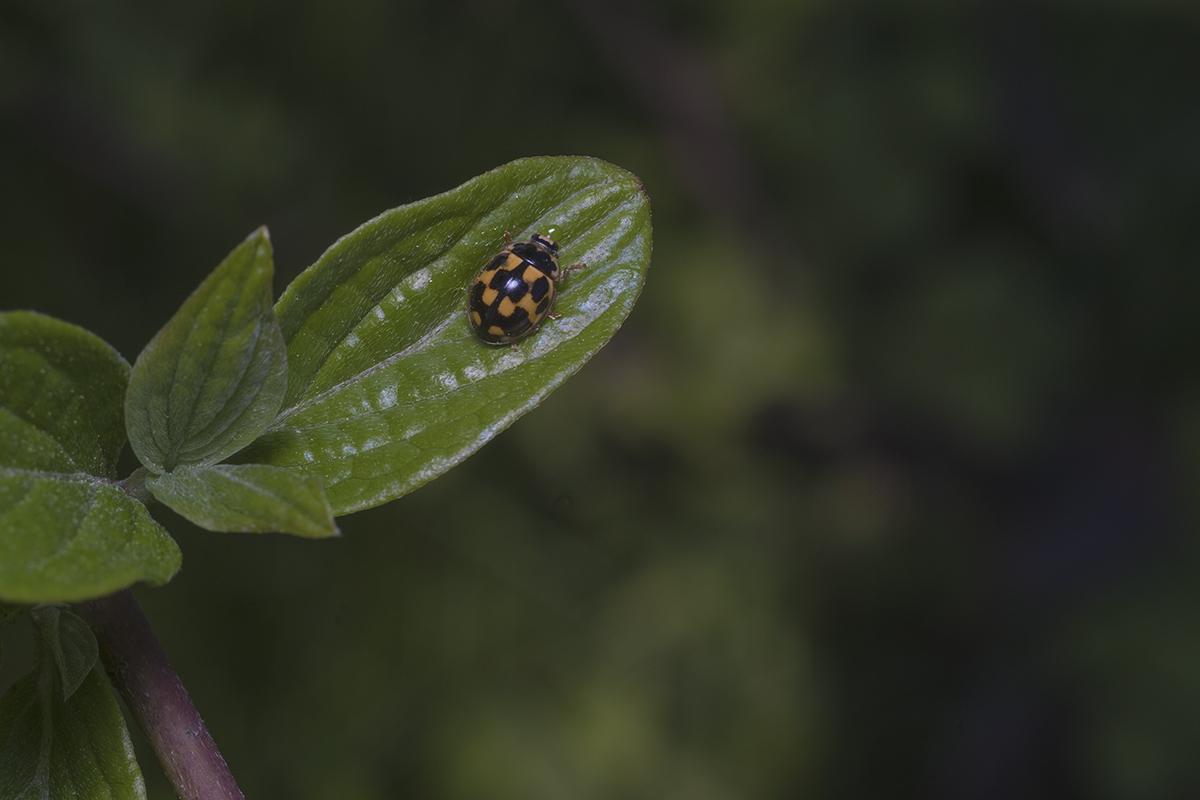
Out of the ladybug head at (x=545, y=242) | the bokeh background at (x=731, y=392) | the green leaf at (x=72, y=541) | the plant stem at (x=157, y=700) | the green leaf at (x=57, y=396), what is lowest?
the bokeh background at (x=731, y=392)

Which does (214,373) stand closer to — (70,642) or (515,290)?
(70,642)

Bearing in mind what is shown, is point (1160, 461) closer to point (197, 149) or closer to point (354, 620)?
point (354, 620)

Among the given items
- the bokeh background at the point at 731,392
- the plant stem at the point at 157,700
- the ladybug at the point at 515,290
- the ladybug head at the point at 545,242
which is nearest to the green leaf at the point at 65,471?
the plant stem at the point at 157,700

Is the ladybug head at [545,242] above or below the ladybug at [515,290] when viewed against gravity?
above

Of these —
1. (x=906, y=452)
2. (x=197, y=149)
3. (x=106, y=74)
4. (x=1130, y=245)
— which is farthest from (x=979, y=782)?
(x=106, y=74)

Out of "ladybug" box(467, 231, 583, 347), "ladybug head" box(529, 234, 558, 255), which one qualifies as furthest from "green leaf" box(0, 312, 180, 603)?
"ladybug head" box(529, 234, 558, 255)

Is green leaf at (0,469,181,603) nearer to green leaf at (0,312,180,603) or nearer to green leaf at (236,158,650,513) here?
green leaf at (0,312,180,603)

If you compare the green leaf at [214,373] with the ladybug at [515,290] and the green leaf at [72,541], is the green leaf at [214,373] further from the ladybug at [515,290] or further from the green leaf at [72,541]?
the ladybug at [515,290]

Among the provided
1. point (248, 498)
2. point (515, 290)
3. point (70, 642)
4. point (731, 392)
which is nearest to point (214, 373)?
point (248, 498)
